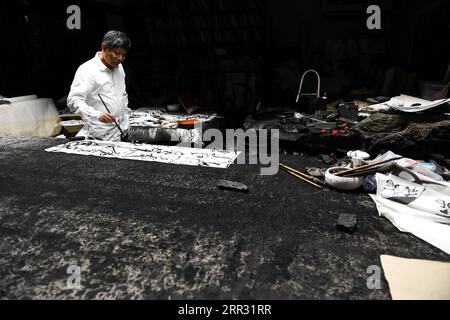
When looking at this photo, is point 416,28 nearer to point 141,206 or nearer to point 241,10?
point 241,10

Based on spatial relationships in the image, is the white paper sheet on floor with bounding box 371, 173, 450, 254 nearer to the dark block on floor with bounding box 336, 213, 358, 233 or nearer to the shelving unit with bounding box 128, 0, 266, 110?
the dark block on floor with bounding box 336, 213, 358, 233

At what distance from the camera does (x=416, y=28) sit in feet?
16.4

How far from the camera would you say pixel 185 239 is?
127cm

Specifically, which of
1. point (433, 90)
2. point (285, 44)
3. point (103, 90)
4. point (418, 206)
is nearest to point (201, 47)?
point (285, 44)

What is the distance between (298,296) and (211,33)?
6.94m

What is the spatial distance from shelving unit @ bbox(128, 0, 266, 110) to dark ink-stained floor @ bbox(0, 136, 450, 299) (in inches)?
214

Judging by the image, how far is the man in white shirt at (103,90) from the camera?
3037 millimetres

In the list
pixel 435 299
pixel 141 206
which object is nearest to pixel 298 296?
pixel 435 299

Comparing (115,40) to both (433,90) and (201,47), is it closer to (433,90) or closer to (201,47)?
(433,90)

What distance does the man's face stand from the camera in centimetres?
308

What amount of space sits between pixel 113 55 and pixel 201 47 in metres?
4.41

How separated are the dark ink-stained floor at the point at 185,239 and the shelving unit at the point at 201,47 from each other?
17.9ft

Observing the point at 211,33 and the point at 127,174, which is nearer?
the point at 127,174

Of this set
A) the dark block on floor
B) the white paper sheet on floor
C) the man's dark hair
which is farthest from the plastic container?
the man's dark hair
